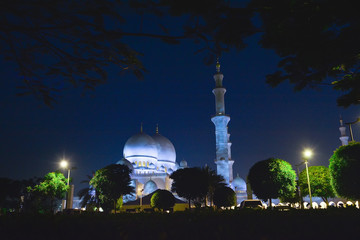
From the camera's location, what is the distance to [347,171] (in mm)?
25047

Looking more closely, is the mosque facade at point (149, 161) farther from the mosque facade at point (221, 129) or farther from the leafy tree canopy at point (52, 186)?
the leafy tree canopy at point (52, 186)

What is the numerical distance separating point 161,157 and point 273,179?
1961 inches

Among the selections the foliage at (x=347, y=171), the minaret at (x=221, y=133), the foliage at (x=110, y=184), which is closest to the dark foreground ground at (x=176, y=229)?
the foliage at (x=347, y=171)

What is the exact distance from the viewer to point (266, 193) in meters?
31.2

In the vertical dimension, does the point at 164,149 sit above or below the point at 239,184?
above

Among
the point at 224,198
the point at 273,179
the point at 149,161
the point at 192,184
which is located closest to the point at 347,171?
the point at 273,179

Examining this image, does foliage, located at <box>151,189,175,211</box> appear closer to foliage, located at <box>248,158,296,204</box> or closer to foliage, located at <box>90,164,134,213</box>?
foliage, located at <box>90,164,134,213</box>

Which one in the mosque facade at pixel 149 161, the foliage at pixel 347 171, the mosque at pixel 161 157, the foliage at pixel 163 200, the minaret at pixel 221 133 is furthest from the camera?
the mosque facade at pixel 149 161

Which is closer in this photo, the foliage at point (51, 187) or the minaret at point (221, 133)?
the foliage at point (51, 187)

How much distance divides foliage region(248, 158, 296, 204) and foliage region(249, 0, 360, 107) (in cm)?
2242

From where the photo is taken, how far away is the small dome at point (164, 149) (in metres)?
78.9

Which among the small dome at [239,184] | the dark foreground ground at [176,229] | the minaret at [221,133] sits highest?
the minaret at [221,133]

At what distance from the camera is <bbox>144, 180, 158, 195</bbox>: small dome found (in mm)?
61191

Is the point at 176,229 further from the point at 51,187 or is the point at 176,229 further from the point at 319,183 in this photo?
the point at 319,183
